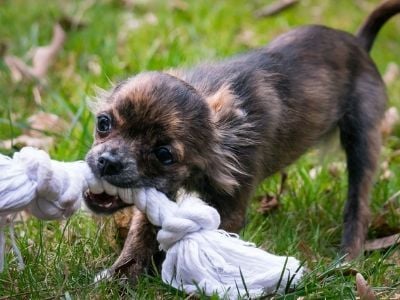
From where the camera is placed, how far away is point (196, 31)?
23.7ft

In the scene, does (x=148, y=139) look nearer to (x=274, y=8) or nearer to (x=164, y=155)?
(x=164, y=155)

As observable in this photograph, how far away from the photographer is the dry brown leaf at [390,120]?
19.6ft

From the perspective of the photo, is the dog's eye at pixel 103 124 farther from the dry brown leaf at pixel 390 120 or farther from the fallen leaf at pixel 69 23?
the fallen leaf at pixel 69 23

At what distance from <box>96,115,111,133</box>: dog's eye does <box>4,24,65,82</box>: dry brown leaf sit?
2664mm

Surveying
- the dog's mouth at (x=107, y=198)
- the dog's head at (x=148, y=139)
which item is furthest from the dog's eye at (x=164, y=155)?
the dog's mouth at (x=107, y=198)

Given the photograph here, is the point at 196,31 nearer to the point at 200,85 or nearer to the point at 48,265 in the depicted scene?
the point at 200,85

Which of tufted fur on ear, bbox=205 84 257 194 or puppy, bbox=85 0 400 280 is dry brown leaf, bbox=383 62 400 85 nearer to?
puppy, bbox=85 0 400 280

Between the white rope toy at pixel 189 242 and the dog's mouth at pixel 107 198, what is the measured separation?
94 mm

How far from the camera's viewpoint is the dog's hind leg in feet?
A: 15.4

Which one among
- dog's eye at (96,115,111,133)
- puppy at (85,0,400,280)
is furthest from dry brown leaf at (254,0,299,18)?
dog's eye at (96,115,111,133)

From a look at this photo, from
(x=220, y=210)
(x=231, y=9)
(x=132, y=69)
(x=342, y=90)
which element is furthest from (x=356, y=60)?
(x=231, y=9)

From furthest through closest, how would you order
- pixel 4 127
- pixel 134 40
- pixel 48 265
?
pixel 134 40 → pixel 4 127 → pixel 48 265

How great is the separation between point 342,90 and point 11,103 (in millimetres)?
2427

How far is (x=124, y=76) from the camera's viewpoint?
176 inches
